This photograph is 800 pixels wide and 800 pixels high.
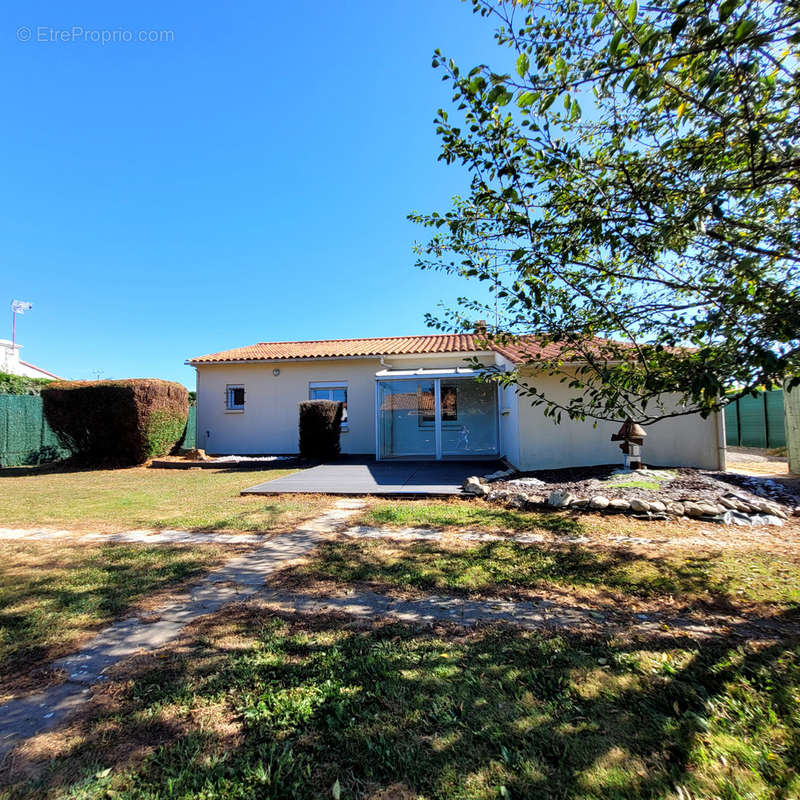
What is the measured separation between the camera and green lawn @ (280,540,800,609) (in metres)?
3.59

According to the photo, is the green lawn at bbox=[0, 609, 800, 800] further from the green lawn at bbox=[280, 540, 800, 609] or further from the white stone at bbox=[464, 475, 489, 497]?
the white stone at bbox=[464, 475, 489, 497]

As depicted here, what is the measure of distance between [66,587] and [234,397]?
532 inches

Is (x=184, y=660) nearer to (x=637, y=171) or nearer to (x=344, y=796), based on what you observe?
(x=344, y=796)

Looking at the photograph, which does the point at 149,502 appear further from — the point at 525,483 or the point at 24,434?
the point at 24,434

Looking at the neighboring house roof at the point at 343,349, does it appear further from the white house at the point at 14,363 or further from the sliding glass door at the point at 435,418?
the white house at the point at 14,363

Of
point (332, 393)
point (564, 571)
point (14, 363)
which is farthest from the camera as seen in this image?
point (14, 363)

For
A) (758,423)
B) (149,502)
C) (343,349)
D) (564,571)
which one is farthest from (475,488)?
(758,423)

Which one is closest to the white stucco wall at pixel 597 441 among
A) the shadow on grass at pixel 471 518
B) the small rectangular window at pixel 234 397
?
the shadow on grass at pixel 471 518

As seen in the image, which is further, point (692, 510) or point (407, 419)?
point (407, 419)

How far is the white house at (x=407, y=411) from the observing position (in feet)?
33.3

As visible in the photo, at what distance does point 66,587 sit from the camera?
12.3 feet

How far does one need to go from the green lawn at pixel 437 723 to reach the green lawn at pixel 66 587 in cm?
82

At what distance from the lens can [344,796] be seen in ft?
5.06

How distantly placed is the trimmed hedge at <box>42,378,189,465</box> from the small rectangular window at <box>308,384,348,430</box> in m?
5.28
